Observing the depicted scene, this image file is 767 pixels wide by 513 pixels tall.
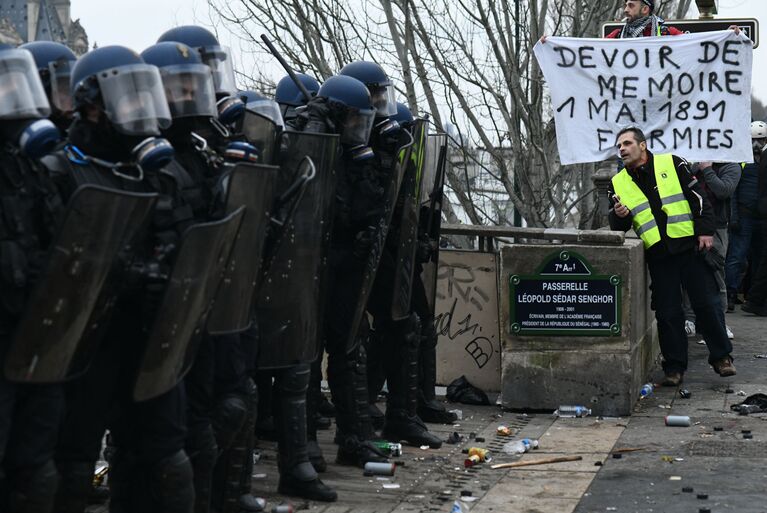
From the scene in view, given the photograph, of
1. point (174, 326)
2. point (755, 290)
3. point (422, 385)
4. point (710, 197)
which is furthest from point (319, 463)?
point (755, 290)

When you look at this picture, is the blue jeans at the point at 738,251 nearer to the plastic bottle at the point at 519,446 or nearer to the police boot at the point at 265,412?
the plastic bottle at the point at 519,446

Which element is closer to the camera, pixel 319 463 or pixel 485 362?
pixel 319 463

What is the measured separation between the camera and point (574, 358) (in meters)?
9.20

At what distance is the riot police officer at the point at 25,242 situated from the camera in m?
4.46

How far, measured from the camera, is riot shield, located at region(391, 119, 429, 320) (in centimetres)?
743

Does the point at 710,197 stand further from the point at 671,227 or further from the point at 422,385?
the point at 422,385

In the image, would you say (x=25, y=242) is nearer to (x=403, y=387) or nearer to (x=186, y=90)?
(x=186, y=90)

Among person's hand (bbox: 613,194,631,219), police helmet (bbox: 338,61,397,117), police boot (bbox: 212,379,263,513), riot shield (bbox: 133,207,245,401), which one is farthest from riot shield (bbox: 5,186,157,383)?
person's hand (bbox: 613,194,631,219)

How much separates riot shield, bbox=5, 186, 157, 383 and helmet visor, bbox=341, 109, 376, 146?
2.53m

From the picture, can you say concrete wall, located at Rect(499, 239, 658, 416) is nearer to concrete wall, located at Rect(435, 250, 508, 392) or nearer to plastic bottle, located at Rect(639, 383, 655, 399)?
plastic bottle, located at Rect(639, 383, 655, 399)

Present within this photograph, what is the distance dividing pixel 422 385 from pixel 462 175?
7826mm

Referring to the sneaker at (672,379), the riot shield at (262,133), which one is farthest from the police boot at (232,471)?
the sneaker at (672,379)

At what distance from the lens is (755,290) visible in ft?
48.7

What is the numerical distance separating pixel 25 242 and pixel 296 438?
7.96ft
